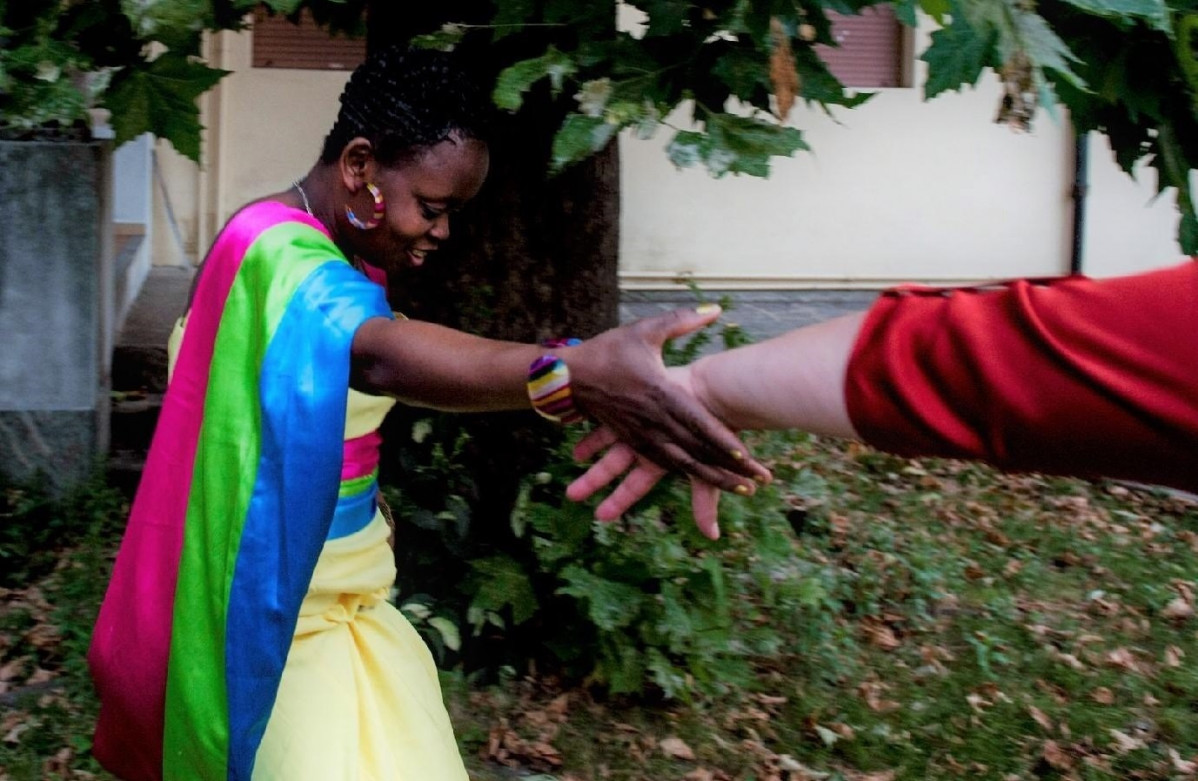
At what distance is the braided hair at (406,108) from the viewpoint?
2473 millimetres

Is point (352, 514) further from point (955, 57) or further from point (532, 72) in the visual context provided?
point (955, 57)

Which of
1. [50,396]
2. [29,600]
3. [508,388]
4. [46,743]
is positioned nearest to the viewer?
[508,388]

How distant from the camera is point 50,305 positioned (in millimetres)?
5527

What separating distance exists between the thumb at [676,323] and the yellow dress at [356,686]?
657 mm

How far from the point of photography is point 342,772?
2.22 m

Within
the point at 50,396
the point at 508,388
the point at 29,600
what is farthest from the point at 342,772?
the point at 50,396

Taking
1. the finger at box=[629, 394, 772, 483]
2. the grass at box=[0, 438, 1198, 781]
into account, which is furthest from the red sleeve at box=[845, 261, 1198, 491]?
the grass at box=[0, 438, 1198, 781]

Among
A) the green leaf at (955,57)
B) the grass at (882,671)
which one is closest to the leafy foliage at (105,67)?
the green leaf at (955,57)

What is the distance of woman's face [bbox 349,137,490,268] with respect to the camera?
2.48 meters

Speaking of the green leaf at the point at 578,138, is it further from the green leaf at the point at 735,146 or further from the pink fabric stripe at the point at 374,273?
the pink fabric stripe at the point at 374,273

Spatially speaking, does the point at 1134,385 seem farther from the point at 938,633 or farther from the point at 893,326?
the point at 938,633

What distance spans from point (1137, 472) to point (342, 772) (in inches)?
54.5

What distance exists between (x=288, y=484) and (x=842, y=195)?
678 cm

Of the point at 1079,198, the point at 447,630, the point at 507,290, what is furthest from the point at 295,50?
the point at 447,630
